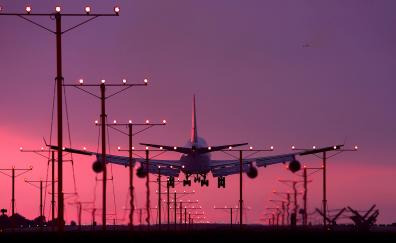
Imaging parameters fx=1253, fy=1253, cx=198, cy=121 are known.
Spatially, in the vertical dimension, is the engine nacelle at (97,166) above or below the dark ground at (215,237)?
above

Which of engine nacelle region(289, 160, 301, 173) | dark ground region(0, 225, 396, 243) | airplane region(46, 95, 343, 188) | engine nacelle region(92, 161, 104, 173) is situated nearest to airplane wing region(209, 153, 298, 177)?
airplane region(46, 95, 343, 188)

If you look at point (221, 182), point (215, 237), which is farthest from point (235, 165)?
point (215, 237)

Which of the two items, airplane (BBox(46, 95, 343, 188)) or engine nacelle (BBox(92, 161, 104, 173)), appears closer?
engine nacelle (BBox(92, 161, 104, 173))

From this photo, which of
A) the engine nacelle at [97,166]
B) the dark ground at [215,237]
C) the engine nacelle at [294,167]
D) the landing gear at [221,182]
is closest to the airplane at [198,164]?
the landing gear at [221,182]

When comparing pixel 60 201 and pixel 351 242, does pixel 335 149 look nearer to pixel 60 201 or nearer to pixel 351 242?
pixel 60 201

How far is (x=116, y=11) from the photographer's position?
216 feet

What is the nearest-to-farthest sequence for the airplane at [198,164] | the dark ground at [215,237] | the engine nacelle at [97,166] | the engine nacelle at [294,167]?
the dark ground at [215,237], the engine nacelle at [97,166], the engine nacelle at [294,167], the airplane at [198,164]

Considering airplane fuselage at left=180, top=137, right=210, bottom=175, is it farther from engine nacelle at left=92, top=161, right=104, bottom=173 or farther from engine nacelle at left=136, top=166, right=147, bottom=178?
engine nacelle at left=92, top=161, right=104, bottom=173

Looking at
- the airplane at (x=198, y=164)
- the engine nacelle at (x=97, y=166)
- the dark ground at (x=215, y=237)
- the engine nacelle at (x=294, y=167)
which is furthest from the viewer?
the airplane at (x=198, y=164)

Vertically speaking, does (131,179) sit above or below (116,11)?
below

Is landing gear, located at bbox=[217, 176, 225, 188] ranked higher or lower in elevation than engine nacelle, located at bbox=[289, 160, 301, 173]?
lower

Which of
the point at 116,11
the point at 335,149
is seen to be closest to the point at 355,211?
the point at 335,149

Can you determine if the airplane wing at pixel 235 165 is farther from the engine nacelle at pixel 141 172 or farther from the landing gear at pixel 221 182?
the engine nacelle at pixel 141 172

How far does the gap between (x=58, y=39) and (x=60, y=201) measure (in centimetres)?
964
